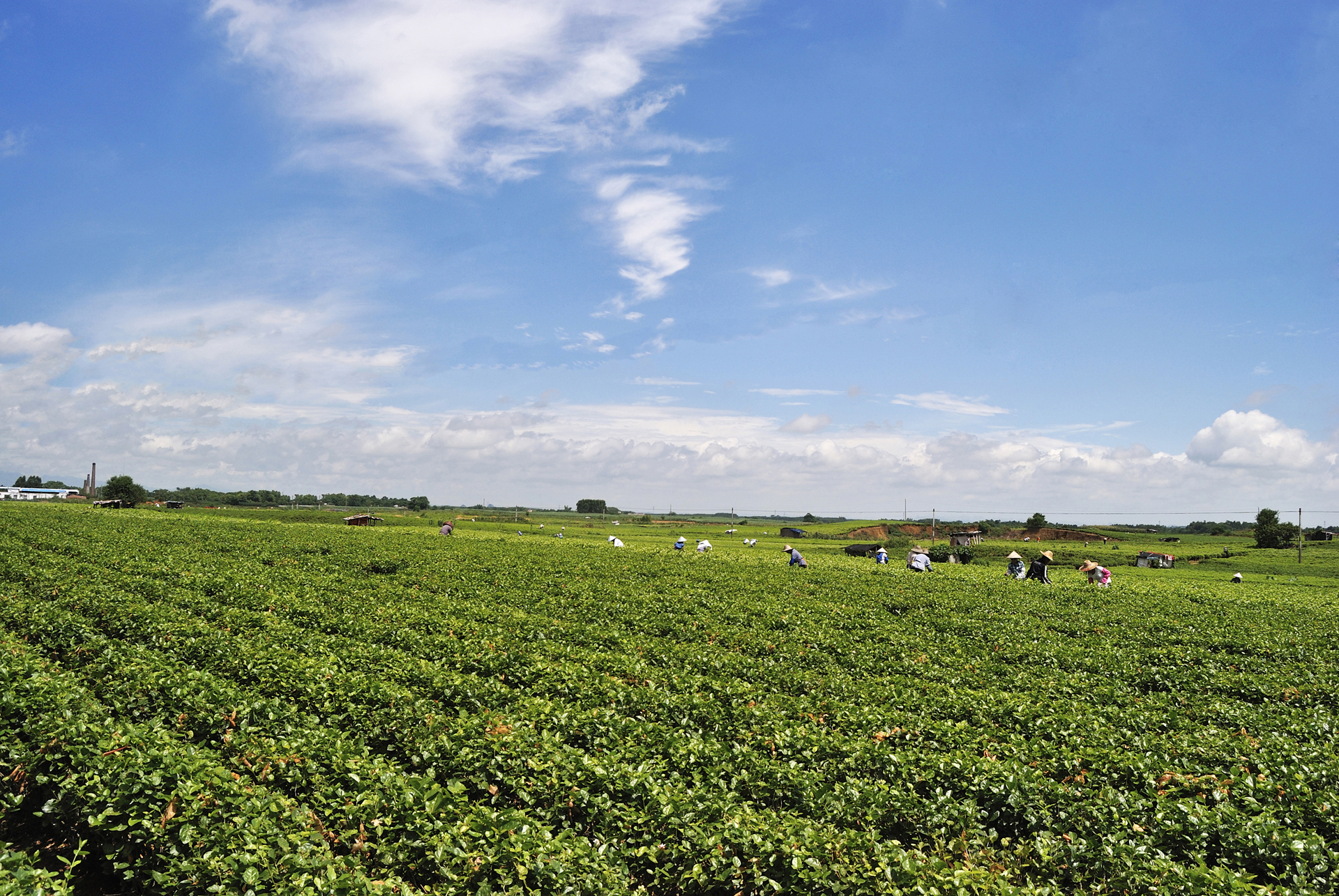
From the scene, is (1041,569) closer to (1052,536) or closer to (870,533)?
(870,533)

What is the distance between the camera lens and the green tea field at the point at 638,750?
704 cm

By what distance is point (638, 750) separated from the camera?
9.57 m

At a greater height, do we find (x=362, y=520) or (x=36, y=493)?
(x=36, y=493)

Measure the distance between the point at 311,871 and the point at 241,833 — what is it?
36.6 inches

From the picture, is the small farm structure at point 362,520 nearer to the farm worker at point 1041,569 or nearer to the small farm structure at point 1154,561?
the farm worker at point 1041,569

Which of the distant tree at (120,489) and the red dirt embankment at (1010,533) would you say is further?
the distant tree at (120,489)

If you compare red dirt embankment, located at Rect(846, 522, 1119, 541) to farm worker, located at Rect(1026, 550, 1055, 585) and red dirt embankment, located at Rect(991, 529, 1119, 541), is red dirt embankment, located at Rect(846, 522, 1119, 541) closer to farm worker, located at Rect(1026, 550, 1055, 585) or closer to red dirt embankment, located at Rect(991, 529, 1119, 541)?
red dirt embankment, located at Rect(991, 529, 1119, 541)

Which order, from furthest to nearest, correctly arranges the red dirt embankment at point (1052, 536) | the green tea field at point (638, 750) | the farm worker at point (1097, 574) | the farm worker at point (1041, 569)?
the red dirt embankment at point (1052, 536) → the farm worker at point (1041, 569) → the farm worker at point (1097, 574) → the green tea field at point (638, 750)

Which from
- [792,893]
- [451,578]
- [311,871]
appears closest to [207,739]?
[311,871]

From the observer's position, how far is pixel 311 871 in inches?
255

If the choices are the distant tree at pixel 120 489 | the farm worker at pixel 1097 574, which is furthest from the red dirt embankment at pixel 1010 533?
the distant tree at pixel 120 489

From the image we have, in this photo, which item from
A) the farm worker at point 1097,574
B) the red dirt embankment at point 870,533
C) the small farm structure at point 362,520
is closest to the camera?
the farm worker at point 1097,574

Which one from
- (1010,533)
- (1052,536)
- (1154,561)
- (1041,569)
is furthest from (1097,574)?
(1010,533)

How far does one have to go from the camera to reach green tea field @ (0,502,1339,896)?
704 cm
